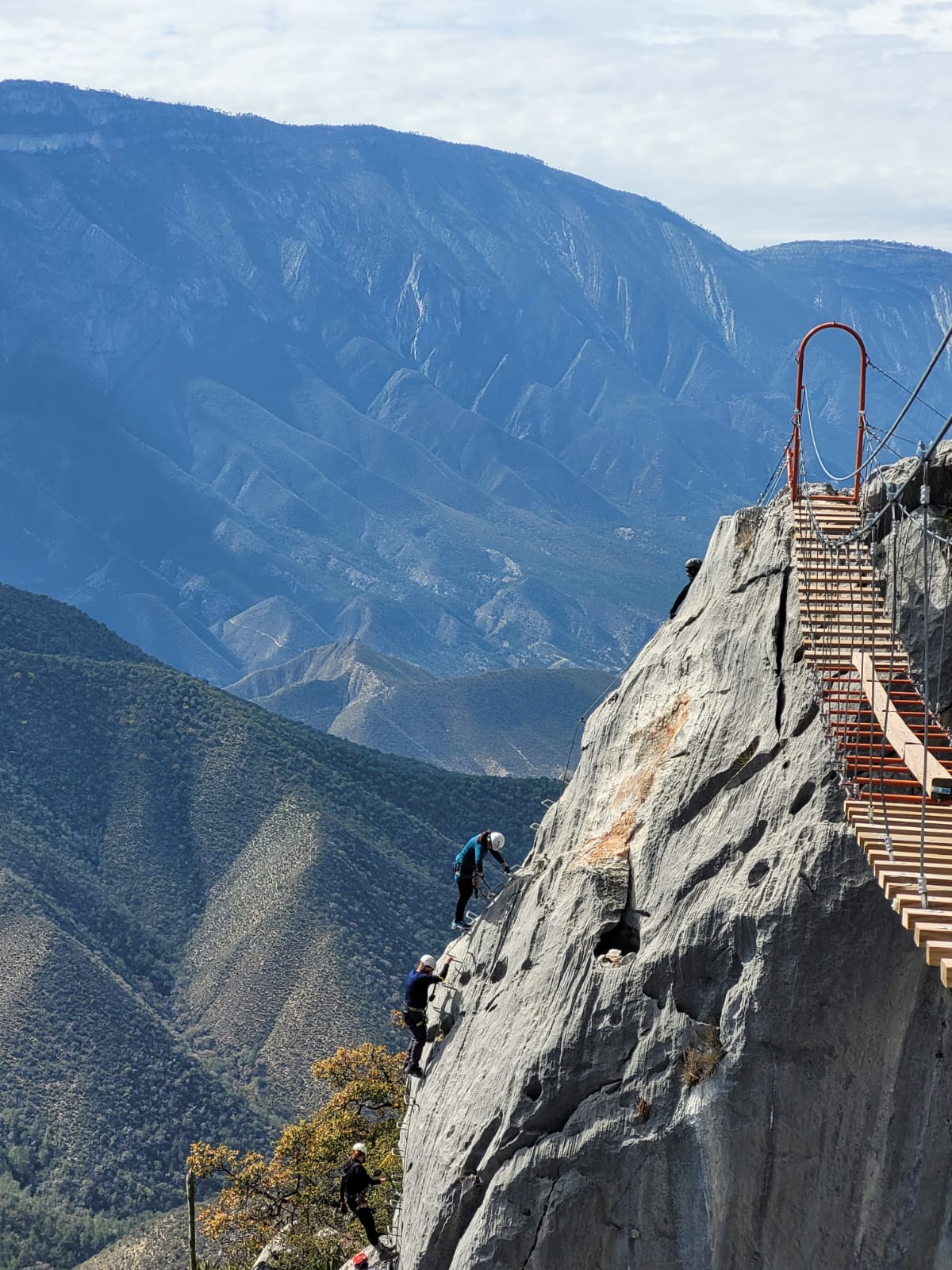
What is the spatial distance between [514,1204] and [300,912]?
68.4 metres

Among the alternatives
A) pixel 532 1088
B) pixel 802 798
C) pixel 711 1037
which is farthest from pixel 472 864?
pixel 802 798

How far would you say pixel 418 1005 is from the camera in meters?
24.4

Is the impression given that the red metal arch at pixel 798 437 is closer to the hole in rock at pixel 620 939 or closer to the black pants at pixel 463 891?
the hole in rock at pixel 620 939

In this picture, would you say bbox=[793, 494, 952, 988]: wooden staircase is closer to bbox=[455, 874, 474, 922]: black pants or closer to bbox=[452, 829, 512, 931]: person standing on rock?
bbox=[452, 829, 512, 931]: person standing on rock

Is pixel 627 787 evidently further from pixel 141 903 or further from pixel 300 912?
pixel 141 903

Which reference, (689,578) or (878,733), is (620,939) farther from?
(689,578)

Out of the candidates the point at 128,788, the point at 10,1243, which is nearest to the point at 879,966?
the point at 10,1243

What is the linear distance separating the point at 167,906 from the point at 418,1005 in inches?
2887

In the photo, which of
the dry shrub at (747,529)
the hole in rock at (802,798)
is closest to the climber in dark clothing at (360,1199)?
the hole in rock at (802,798)

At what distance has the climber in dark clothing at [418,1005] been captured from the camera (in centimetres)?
2422

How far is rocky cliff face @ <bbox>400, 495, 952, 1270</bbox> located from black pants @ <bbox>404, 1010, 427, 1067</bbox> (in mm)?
1242

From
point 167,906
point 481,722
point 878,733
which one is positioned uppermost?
point 481,722

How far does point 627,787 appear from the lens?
2269 centimetres

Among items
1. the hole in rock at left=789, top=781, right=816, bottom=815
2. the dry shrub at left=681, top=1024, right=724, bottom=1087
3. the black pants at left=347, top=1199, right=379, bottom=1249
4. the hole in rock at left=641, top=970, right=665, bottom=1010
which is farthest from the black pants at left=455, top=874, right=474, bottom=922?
the hole in rock at left=789, top=781, right=816, bottom=815
